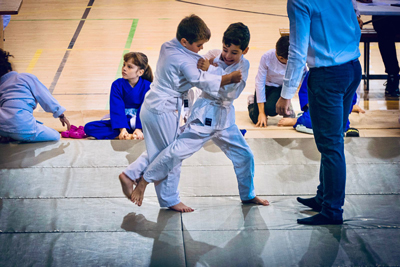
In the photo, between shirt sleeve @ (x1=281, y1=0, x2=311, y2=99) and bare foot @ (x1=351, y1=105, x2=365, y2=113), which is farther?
bare foot @ (x1=351, y1=105, x2=365, y2=113)

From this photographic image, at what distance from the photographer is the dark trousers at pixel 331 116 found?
1.90 meters

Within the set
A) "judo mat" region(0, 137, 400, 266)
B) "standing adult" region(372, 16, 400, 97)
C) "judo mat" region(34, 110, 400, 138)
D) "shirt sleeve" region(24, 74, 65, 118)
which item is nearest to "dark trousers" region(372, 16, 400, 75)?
"standing adult" region(372, 16, 400, 97)

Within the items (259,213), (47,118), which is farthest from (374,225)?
(47,118)

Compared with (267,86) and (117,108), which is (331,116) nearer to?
(117,108)

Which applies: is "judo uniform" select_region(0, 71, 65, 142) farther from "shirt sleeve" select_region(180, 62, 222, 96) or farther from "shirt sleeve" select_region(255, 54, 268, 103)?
"shirt sleeve" select_region(255, 54, 268, 103)

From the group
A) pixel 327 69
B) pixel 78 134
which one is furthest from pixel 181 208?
pixel 78 134

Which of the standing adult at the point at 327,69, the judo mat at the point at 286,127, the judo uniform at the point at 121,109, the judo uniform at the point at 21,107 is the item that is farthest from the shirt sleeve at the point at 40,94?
the standing adult at the point at 327,69

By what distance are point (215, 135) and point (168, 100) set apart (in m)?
0.32

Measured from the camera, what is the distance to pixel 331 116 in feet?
6.26

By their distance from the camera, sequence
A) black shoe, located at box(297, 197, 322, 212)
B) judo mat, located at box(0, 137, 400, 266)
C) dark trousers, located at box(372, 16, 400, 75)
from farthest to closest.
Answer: dark trousers, located at box(372, 16, 400, 75) → black shoe, located at box(297, 197, 322, 212) → judo mat, located at box(0, 137, 400, 266)

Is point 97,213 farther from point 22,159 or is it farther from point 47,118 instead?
point 47,118

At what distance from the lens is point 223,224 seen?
6.72 feet

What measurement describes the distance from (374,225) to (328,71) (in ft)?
2.66

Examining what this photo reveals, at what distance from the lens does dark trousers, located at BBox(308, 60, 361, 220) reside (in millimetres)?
1900
